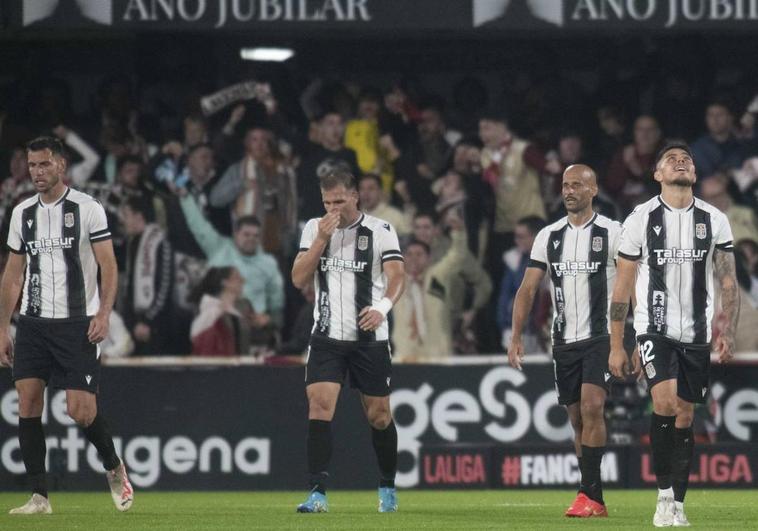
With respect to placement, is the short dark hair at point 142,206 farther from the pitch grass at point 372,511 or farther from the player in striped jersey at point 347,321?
the player in striped jersey at point 347,321

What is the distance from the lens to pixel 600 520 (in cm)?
949

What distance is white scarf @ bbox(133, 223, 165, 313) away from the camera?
15.3 m

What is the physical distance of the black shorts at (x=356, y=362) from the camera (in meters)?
10.3

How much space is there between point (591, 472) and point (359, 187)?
6.15 m

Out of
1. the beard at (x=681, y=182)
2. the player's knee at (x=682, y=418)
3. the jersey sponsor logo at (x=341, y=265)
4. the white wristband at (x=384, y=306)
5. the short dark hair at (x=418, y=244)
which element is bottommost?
the player's knee at (x=682, y=418)

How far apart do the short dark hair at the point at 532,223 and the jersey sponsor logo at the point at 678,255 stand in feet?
20.9

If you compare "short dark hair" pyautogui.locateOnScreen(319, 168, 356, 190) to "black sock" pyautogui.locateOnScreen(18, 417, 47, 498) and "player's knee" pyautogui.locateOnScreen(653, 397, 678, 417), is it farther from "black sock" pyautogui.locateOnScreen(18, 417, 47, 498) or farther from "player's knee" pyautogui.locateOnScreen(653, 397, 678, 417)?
"player's knee" pyautogui.locateOnScreen(653, 397, 678, 417)

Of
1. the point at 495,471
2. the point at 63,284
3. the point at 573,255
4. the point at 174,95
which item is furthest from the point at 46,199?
the point at 174,95

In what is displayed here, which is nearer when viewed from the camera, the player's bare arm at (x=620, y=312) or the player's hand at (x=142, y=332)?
the player's bare arm at (x=620, y=312)

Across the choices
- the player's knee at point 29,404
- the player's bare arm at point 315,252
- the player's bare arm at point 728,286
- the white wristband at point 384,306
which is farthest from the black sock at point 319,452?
the player's bare arm at point 728,286

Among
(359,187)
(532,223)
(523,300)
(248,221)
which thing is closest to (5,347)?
(523,300)

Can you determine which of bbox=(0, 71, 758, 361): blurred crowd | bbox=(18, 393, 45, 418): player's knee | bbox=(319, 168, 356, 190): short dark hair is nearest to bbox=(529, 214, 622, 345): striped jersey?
bbox=(319, 168, 356, 190): short dark hair

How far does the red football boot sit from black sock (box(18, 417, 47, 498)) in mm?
3158

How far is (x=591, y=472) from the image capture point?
9.88m
